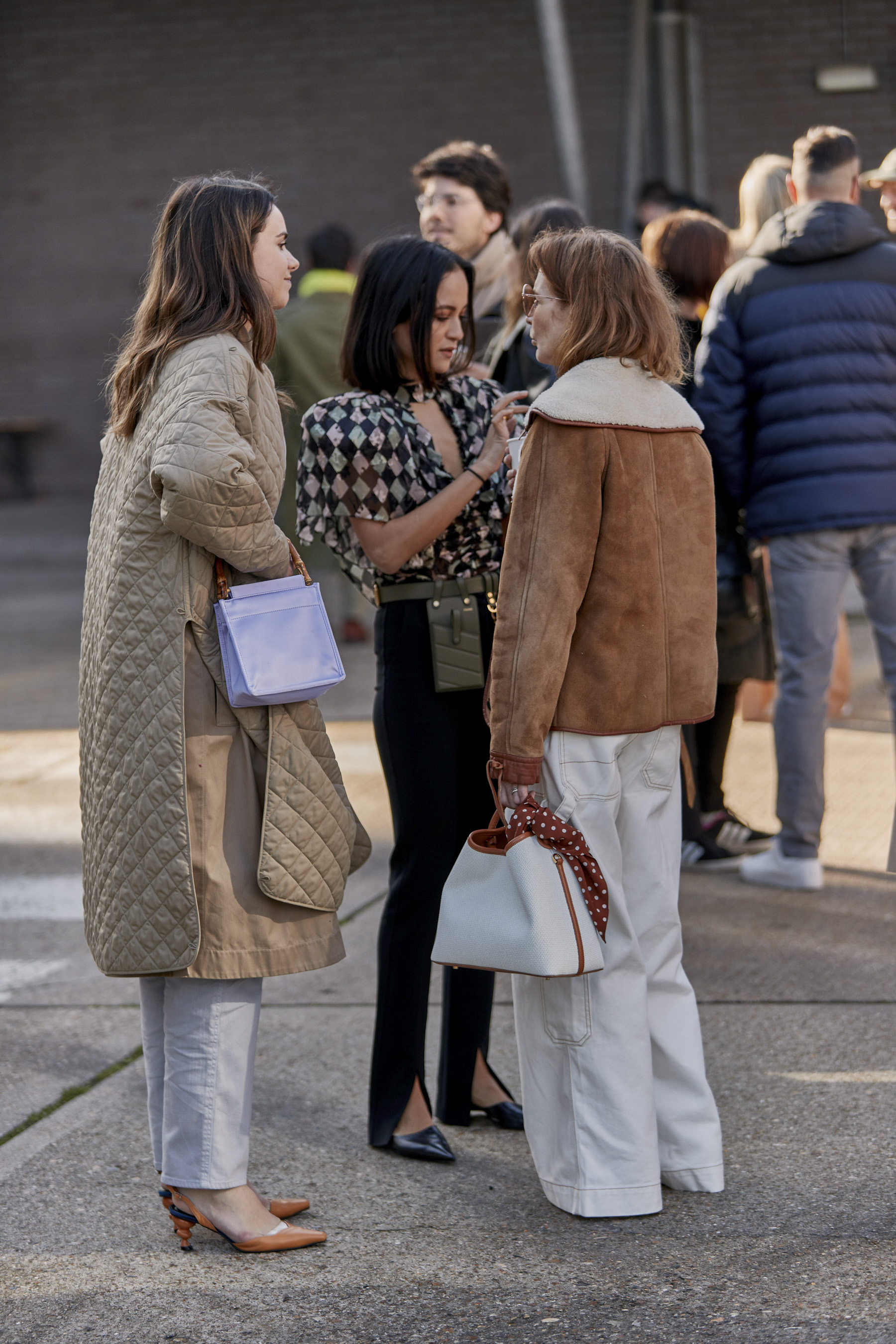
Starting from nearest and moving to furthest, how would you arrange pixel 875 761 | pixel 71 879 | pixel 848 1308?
1. pixel 848 1308
2. pixel 71 879
3. pixel 875 761

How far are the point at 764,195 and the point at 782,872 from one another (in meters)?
2.33

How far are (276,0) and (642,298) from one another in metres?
11.8

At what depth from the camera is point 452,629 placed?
3121 millimetres

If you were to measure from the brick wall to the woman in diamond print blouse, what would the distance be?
390 inches

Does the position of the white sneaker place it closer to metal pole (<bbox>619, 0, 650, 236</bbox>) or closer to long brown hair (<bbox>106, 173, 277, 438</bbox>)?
long brown hair (<bbox>106, 173, 277, 438</bbox>)

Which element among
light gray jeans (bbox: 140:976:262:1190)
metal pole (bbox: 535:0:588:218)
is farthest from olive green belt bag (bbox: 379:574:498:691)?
metal pole (bbox: 535:0:588:218)

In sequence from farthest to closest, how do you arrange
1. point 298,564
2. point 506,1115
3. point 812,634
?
point 812,634, point 506,1115, point 298,564

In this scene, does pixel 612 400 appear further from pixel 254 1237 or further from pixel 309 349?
pixel 309 349

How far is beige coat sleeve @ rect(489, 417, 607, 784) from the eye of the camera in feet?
8.92

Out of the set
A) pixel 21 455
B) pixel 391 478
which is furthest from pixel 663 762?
pixel 21 455

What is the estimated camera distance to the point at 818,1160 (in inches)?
120

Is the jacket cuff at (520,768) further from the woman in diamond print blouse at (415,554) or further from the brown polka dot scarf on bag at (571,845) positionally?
the woman in diamond print blouse at (415,554)

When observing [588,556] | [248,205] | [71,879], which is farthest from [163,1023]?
[71,879]

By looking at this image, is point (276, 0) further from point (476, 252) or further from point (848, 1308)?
point (848, 1308)
